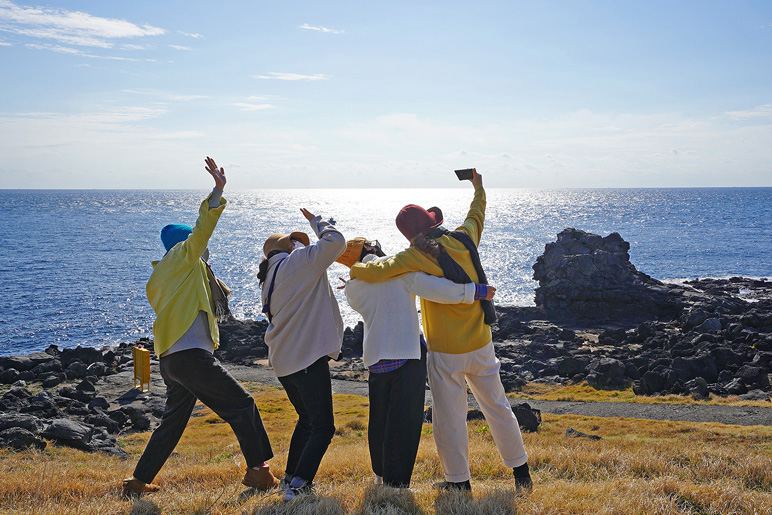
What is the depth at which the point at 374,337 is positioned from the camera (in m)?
4.43

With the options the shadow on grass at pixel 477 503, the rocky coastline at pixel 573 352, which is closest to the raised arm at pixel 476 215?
the shadow on grass at pixel 477 503

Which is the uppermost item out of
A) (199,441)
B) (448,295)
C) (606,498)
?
(448,295)

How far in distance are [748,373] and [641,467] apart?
21524mm

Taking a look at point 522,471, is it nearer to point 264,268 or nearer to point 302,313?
point 302,313

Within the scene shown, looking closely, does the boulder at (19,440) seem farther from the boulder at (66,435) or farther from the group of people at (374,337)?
the group of people at (374,337)

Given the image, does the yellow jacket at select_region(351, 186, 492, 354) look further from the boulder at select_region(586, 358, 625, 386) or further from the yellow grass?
the boulder at select_region(586, 358, 625, 386)

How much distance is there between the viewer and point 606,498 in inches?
162

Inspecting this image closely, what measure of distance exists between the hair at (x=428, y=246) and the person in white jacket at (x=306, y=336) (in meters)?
0.59

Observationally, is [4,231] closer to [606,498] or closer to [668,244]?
[668,244]

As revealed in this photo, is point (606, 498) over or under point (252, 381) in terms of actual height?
over

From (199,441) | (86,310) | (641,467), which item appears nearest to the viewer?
(641,467)

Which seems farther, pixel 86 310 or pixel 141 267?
pixel 141 267

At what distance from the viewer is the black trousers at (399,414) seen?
443 centimetres

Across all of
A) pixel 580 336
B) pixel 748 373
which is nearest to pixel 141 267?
pixel 580 336
